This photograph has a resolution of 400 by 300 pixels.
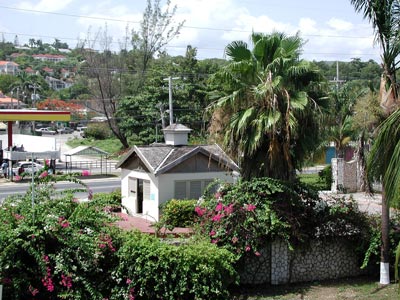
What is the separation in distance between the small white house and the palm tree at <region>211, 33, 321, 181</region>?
380cm

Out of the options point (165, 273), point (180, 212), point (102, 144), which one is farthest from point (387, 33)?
point (102, 144)

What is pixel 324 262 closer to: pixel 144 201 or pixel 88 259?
pixel 88 259

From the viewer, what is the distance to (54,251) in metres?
14.0

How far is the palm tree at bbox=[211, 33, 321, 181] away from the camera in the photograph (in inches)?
669

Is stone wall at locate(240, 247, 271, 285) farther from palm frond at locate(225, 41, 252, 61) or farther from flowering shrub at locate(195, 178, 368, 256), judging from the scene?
palm frond at locate(225, 41, 252, 61)

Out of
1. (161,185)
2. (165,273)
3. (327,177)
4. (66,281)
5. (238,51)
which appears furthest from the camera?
(327,177)

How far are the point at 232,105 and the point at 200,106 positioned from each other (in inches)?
1481

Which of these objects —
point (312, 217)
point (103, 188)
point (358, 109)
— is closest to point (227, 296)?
point (312, 217)

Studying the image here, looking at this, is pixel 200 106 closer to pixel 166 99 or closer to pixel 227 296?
pixel 166 99

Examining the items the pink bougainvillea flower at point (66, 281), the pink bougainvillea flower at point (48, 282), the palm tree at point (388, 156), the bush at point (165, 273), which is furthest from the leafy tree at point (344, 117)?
the palm tree at point (388, 156)

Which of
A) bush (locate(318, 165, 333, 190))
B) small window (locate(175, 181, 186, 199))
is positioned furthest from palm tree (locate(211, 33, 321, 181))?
bush (locate(318, 165, 333, 190))

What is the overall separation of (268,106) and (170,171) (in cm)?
638

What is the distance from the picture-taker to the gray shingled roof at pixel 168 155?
2213cm

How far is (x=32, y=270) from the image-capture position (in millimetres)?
13641
